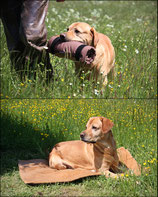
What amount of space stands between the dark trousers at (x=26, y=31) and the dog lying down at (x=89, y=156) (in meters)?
0.86

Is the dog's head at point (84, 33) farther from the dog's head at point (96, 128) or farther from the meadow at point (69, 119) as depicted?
the dog's head at point (96, 128)

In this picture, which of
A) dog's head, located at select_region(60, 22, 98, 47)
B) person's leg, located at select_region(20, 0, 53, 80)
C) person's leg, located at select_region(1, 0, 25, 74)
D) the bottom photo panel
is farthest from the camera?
dog's head, located at select_region(60, 22, 98, 47)

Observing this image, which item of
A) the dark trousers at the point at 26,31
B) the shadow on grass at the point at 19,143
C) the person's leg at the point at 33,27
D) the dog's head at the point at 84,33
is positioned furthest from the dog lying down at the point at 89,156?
the dog's head at the point at 84,33

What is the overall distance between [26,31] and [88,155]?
141cm

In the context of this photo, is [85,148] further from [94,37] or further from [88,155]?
[94,37]

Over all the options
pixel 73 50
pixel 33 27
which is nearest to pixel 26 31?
pixel 33 27

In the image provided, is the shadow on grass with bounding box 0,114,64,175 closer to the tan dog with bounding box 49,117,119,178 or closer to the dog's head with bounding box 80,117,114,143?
the tan dog with bounding box 49,117,119,178

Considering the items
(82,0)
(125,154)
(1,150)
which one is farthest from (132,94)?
(82,0)

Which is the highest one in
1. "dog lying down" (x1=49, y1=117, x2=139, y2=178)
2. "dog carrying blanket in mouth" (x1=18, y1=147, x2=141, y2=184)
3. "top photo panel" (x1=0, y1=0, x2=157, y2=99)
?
"top photo panel" (x1=0, y1=0, x2=157, y2=99)

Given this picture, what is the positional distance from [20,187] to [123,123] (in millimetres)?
1225

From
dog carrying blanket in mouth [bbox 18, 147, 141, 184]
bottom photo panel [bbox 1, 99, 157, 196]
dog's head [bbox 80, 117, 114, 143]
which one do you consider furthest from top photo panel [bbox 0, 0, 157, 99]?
dog carrying blanket in mouth [bbox 18, 147, 141, 184]

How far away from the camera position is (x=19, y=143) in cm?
417

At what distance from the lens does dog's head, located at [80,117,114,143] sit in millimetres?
3531

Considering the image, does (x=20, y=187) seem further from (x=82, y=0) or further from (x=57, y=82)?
(x=82, y=0)
